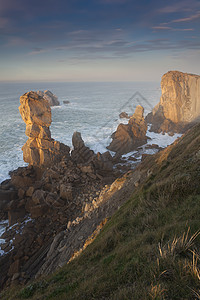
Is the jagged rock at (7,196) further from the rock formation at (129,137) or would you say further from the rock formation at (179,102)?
the rock formation at (179,102)

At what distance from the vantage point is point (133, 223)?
5324 mm

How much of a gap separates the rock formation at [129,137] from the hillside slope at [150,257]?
2530 cm

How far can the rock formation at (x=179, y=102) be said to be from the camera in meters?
44.8

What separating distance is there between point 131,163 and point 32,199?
49.6 feet

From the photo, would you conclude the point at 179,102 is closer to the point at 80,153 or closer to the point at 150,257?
the point at 80,153

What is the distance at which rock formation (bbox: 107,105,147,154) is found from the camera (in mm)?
31822

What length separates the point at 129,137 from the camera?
32.2 m

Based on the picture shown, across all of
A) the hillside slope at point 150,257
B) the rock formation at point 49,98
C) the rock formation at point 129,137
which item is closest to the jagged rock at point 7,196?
the hillside slope at point 150,257

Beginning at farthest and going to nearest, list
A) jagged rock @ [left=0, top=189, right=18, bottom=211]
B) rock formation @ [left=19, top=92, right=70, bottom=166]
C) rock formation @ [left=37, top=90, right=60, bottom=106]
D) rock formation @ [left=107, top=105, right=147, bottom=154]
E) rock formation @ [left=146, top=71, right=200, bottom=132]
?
rock formation @ [left=37, top=90, right=60, bottom=106]
rock formation @ [left=146, top=71, right=200, bottom=132]
rock formation @ [left=107, top=105, right=147, bottom=154]
rock formation @ [left=19, top=92, right=70, bottom=166]
jagged rock @ [left=0, top=189, right=18, bottom=211]

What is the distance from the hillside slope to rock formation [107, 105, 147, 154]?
996 inches

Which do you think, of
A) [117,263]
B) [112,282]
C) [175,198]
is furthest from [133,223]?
[112,282]

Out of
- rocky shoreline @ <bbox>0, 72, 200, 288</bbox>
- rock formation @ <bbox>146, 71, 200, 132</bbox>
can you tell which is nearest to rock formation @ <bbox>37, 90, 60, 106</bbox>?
rock formation @ <bbox>146, 71, 200, 132</bbox>

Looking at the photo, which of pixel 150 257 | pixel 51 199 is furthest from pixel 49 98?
pixel 150 257

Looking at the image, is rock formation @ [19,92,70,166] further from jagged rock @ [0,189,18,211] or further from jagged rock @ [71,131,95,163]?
jagged rock @ [0,189,18,211]
